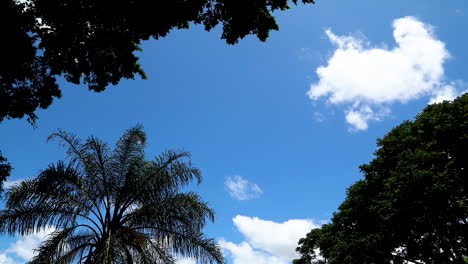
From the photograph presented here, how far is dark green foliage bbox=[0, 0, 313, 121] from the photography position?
7.91 meters

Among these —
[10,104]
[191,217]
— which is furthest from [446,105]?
[10,104]

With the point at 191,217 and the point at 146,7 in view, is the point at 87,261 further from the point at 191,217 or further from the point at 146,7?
the point at 146,7

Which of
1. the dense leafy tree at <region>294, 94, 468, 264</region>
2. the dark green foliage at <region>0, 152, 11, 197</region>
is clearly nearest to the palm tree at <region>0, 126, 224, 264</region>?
the dark green foliage at <region>0, 152, 11, 197</region>

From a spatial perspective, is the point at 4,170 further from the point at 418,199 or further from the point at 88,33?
the point at 418,199

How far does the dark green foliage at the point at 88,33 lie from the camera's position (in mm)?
7906

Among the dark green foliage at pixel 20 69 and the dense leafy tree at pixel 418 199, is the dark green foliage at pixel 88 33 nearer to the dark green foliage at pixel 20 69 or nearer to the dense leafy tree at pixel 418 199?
the dark green foliage at pixel 20 69

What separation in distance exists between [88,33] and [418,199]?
47.1ft

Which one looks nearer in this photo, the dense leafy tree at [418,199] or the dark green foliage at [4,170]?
the dark green foliage at [4,170]

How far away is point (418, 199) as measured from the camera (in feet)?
44.6

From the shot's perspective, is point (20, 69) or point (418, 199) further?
point (418, 199)

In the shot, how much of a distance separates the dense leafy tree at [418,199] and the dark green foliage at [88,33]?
1004 cm

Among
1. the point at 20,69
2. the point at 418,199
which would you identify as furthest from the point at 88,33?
the point at 418,199

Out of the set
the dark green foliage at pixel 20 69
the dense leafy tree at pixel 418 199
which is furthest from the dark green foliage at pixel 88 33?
the dense leafy tree at pixel 418 199

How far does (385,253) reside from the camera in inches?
606
